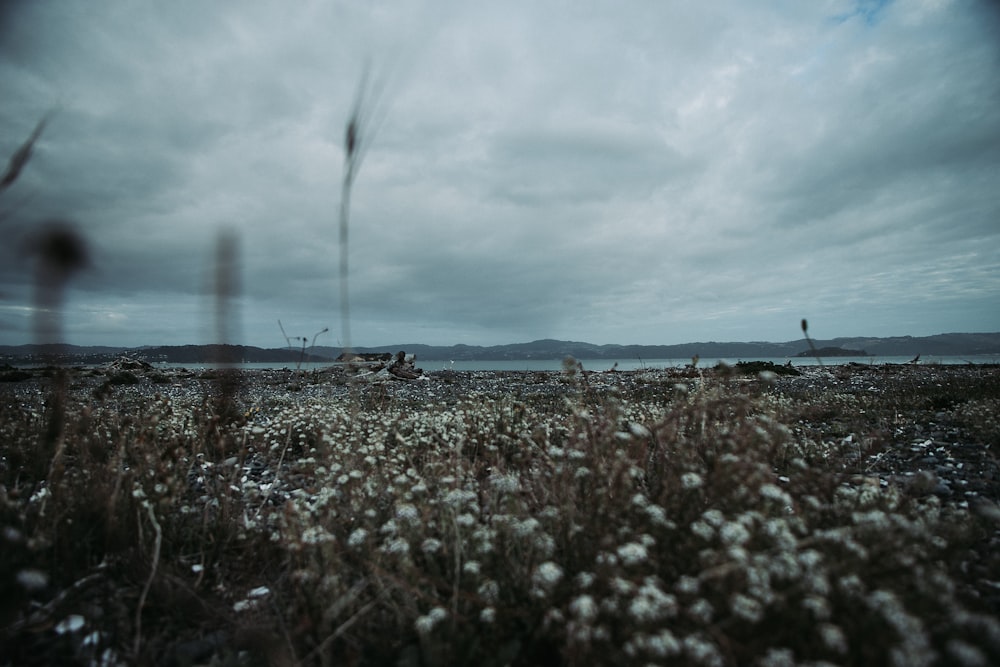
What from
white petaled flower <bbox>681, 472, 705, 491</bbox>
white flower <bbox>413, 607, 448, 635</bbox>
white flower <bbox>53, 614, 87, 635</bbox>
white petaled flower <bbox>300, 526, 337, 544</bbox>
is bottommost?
white flower <bbox>53, 614, 87, 635</bbox>

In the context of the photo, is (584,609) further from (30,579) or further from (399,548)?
(30,579)

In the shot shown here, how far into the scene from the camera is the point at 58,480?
3.42 m

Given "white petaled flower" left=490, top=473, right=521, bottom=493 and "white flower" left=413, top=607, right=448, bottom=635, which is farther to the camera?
"white petaled flower" left=490, top=473, right=521, bottom=493

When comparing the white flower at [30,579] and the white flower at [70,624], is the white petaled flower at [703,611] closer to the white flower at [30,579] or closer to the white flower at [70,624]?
the white flower at [30,579]

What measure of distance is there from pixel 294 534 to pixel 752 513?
3.03m

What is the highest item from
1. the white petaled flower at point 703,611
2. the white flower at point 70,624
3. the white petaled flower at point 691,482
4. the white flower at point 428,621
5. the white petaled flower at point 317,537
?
the white petaled flower at point 691,482

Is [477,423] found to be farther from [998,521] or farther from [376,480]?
→ [998,521]

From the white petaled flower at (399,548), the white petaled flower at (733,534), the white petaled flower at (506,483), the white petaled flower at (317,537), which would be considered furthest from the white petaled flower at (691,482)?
the white petaled flower at (317,537)

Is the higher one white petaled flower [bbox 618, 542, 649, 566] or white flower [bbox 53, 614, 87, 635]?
white petaled flower [bbox 618, 542, 649, 566]

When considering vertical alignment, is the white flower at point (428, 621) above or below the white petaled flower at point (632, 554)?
below

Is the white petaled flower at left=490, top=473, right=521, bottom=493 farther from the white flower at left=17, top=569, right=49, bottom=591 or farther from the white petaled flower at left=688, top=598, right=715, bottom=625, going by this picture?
the white flower at left=17, top=569, right=49, bottom=591

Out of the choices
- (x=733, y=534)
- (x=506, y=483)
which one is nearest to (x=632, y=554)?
(x=733, y=534)

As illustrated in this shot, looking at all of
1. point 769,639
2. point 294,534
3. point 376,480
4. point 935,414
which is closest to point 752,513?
point 769,639

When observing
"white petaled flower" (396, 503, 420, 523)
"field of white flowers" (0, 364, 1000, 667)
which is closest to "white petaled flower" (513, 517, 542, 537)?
"field of white flowers" (0, 364, 1000, 667)
